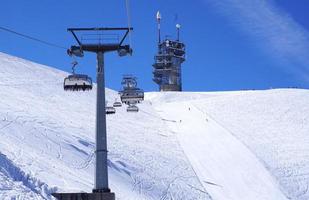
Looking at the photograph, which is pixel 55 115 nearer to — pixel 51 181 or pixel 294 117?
pixel 51 181

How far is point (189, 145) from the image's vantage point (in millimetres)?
43719

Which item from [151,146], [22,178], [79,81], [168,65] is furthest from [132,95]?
[168,65]

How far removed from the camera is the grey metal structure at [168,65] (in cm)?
11889

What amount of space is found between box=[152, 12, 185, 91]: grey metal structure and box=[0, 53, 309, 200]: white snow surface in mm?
51339

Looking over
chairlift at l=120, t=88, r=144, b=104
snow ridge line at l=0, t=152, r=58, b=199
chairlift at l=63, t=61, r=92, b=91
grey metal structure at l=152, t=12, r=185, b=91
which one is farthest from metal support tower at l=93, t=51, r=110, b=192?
grey metal structure at l=152, t=12, r=185, b=91

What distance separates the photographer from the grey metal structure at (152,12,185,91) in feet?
390

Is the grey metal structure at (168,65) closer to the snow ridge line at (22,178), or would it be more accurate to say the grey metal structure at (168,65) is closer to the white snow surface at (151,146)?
the white snow surface at (151,146)

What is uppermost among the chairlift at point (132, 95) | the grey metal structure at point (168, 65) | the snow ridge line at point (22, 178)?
the grey metal structure at point (168, 65)

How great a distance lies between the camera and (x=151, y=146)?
40750 mm

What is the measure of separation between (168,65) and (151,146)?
80.0 meters

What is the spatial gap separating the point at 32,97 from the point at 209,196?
22.1 m

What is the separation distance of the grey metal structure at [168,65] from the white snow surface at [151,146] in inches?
2021

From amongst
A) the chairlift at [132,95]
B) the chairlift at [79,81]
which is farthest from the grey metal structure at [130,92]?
the chairlift at [79,81]

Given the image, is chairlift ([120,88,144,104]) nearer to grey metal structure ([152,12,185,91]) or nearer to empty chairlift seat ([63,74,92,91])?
empty chairlift seat ([63,74,92,91])
